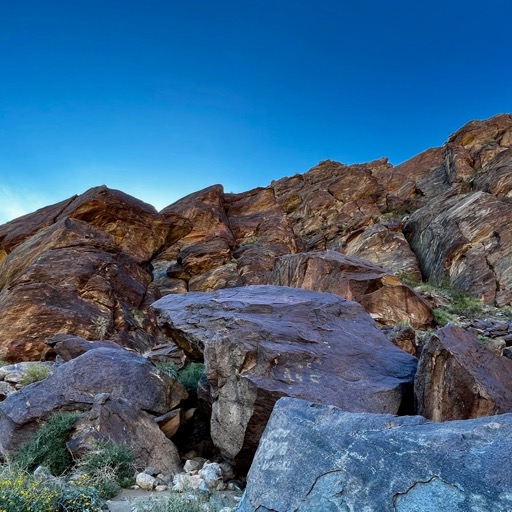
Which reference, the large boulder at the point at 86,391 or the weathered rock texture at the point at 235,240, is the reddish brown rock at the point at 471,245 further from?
the large boulder at the point at 86,391

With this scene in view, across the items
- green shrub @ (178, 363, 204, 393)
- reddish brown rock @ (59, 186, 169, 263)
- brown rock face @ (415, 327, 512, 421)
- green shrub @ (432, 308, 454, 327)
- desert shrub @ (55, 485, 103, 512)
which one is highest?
reddish brown rock @ (59, 186, 169, 263)

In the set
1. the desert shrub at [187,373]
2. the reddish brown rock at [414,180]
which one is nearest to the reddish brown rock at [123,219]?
the desert shrub at [187,373]

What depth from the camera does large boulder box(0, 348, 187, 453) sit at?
25.0ft

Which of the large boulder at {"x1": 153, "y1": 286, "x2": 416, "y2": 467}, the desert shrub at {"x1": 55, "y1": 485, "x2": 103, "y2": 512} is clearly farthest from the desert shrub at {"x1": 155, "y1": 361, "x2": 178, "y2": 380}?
the desert shrub at {"x1": 55, "y1": 485, "x2": 103, "y2": 512}

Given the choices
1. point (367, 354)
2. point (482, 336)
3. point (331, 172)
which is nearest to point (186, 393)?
point (367, 354)

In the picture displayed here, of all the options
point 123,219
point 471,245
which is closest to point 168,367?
point 123,219

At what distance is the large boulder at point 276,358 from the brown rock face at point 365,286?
9.42 metres

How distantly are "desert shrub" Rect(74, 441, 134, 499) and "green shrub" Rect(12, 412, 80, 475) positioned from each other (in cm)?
44

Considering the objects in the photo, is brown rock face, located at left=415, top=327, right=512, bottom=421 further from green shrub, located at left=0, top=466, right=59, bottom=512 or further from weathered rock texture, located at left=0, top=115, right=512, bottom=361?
weathered rock texture, located at left=0, top=115, right=512, bottom=361

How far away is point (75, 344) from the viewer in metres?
11.7

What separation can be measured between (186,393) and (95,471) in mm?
3059

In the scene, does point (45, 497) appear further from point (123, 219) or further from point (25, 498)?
point (123, 219)

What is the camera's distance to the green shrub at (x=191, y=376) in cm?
956

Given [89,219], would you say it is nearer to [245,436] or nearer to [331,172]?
[245,436]
